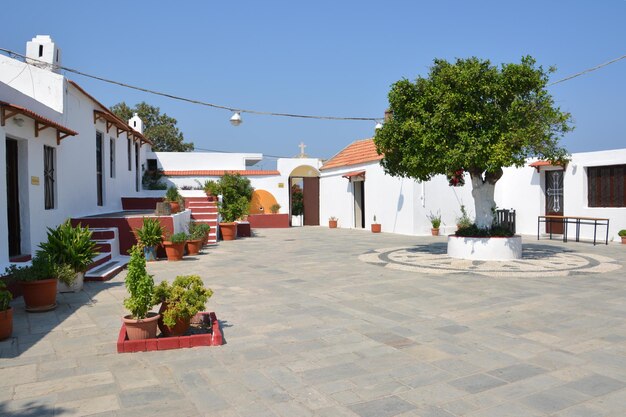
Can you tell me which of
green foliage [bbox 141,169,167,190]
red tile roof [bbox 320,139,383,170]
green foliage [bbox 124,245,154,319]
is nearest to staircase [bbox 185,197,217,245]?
green foliage [bbox 141,169,167,190]

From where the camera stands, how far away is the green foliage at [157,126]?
3769 cm

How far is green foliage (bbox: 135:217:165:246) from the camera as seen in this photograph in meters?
11.6

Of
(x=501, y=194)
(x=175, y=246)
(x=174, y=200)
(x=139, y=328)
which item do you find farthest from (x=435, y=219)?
(x=139, y=328)

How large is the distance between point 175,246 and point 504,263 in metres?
7.59

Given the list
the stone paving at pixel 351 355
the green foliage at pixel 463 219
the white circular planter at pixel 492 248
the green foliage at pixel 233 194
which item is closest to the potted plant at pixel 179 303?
the stone paving at pixel 351 355

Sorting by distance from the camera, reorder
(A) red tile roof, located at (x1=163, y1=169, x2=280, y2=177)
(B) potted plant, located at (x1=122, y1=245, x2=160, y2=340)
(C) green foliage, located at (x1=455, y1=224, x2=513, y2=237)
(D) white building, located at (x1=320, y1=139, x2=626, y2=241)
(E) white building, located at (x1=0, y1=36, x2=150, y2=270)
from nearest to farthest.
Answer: (B) potted plant, located at (x1=122, y1=245, x2=160, y2=340) → (E) white building, located at (x1=0, y1=36, x2=150, y2=270) → (C) green foliage, located at (x1=455, y1=224, x2=513, y2=237) → (D) white building, located at (x1=320, y1=139, x2=626, y2=241) → (A) red tile roof, located at (x1=163, y1=169, x2=280, y2=177)

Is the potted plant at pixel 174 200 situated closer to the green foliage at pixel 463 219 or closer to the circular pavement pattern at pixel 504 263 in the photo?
Result: the circular pavement pattern at pixel 504 263

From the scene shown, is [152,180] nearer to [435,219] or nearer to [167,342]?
[435,219]

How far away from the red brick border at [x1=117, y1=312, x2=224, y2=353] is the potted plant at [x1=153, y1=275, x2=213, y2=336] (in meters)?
0.17

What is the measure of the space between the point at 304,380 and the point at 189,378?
3.24 ft

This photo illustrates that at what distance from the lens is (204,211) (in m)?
18.5

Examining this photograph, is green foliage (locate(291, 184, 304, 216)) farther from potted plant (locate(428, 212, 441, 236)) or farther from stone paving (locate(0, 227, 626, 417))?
stone paving (locate(0, 227, 626, 417))

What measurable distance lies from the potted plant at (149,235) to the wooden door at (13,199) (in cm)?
288

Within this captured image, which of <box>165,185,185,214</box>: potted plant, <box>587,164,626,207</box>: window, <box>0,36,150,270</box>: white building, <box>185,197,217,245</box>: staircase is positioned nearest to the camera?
<box>0,36,150,270</box>: white building
